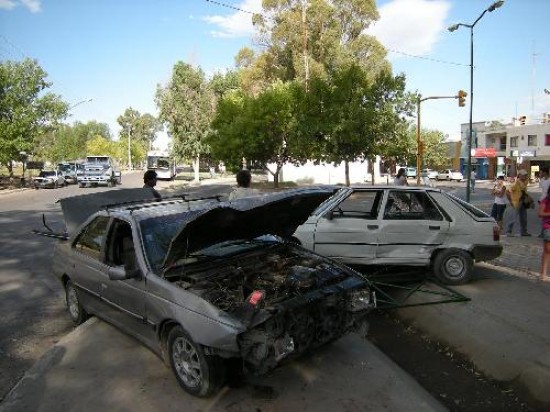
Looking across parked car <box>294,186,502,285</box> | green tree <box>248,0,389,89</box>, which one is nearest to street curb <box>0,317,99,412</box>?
parked car <box>294,186,502,285</box>

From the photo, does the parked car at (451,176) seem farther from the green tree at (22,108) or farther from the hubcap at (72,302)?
the hubcap at (72,302)

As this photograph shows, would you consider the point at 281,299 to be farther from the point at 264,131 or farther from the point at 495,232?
the point at 264,131

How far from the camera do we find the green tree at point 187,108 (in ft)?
147

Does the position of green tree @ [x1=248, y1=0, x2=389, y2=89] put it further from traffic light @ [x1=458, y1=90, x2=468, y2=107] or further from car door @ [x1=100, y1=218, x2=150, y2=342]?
car door @ [x1=100, y1=218, x2=150, y2=342]

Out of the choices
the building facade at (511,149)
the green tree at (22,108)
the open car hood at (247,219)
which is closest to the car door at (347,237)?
the open car hood at (247,219)

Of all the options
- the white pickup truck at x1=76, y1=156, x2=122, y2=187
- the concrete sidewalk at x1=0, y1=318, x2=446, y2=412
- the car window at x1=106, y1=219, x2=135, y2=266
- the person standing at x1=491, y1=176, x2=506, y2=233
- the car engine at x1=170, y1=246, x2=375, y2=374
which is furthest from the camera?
the white pickup truck at x1=76, y1=156, x2=122, y2=187

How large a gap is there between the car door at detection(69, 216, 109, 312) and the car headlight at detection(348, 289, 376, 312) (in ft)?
8.06

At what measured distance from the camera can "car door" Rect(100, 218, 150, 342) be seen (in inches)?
169

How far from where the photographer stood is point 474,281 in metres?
7.16

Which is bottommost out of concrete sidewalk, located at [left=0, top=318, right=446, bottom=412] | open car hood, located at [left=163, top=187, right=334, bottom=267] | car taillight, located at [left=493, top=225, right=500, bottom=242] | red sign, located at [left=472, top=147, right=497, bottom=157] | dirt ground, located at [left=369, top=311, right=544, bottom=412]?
dirt ground, located at [left=369, top=311, right=544, bottom=412]

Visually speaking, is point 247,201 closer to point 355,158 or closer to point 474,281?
point 474,281

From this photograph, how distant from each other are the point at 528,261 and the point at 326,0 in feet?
123

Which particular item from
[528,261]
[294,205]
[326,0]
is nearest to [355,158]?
[528,261]

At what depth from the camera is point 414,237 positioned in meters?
6.92
